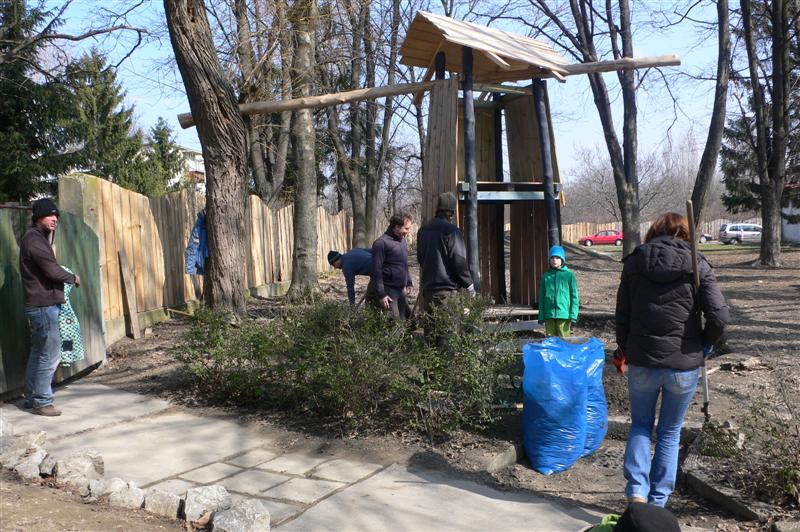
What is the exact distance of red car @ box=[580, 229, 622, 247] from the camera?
55.0 meters

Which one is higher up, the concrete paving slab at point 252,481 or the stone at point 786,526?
the concrete paving slab at point 252,481

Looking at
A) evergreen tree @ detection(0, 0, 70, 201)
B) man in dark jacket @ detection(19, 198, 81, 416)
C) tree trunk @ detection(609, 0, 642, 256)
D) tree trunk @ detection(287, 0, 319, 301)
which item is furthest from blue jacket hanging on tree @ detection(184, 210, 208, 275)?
evergreen tree @ detection(0, 0, 70, 201)

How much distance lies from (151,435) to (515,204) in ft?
18.4

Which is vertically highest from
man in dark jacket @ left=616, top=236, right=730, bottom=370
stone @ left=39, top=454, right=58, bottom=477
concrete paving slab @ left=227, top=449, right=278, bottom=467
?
man in dark jacket @ left=616, top=236, right=730, bottom=370

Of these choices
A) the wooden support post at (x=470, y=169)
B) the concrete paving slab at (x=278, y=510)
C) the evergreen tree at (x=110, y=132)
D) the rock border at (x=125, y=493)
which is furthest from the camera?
the evergreen tree at (x=110, y=132)

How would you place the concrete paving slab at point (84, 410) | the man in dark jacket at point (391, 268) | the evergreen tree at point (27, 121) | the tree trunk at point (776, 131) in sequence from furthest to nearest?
1. the evergreen tree at point (27, 121)
2. the tree trunk at point (776, 131)
3. the man in dark jacket at point (391, 268)
4. the concrete paving slab at point (84, 410)

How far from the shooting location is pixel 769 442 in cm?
439

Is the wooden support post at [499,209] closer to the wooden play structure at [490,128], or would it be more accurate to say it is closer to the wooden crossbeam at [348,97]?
the wooden play structure at [490,128]

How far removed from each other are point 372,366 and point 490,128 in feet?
16.8

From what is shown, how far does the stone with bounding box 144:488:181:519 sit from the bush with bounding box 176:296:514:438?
2.08m

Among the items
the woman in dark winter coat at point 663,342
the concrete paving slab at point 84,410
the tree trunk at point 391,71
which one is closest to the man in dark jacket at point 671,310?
the woman in dark winter coat at point 663,342

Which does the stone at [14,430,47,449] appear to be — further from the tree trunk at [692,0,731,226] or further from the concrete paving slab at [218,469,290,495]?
the tree trunk at [692,0,731,226]

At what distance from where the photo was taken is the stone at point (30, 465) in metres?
4.20

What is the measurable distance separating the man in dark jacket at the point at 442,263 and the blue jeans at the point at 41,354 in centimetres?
332
